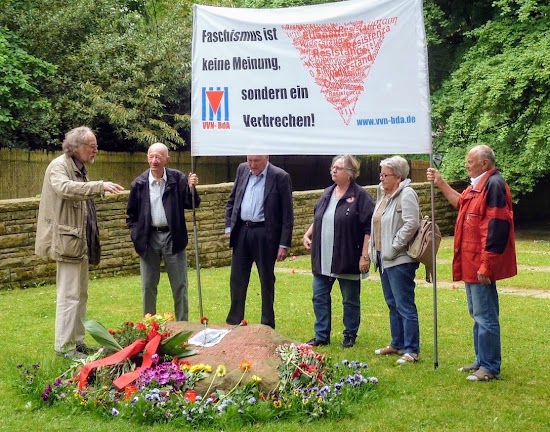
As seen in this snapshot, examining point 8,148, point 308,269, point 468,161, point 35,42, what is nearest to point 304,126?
point 468,161

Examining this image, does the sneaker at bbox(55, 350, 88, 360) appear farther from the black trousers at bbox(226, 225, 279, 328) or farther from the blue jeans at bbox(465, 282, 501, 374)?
the blue jeans at bbox(465, 282, 501, 374)

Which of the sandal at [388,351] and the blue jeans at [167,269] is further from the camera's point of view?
the blue jeans at [167,269]

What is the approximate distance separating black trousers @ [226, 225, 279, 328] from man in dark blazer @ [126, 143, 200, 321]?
504mm

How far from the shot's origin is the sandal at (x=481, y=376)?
7.49 m

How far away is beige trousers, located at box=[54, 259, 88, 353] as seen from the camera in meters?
8.22

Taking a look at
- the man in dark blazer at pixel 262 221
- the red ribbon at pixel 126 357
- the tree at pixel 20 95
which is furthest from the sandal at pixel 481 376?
the tree at pixel 20 95

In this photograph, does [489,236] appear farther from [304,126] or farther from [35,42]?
[35,42]

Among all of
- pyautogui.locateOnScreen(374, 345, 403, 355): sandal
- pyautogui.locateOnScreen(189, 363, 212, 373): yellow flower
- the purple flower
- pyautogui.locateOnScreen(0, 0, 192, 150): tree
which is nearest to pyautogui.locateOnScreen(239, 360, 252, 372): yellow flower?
pyautogui.locateOnScreen(189, 363, 212, 373): yellow flower

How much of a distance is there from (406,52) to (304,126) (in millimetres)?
1055

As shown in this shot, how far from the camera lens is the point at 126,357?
6941 millimetres

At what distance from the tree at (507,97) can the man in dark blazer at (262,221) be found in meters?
11.5

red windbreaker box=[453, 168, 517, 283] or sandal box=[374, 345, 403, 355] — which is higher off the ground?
red windbreaker box=[453, 168, 517, 283]

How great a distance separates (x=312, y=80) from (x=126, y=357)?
284cm

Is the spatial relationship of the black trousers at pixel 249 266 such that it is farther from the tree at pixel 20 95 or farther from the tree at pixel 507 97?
the tree at pixel 507 97
